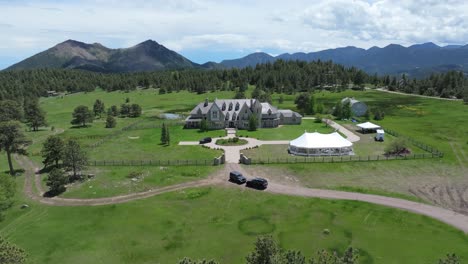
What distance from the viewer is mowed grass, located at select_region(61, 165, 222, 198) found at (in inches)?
1921

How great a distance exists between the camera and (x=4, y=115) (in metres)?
101

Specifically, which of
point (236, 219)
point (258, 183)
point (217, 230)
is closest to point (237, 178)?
point (258, 183)

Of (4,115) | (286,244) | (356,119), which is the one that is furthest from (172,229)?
(4,115)

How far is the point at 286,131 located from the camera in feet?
294

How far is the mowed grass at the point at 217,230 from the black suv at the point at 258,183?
234 centimetres

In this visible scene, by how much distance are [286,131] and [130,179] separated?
4857 cm

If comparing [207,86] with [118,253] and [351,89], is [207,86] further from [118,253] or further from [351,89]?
[118,253]

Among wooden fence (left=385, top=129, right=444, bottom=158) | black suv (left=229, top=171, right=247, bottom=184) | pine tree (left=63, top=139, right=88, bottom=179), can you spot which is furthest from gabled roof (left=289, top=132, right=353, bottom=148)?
pine tree (left=63, top=139, right=88, bottom=179)

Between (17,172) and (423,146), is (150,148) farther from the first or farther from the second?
(423,146)

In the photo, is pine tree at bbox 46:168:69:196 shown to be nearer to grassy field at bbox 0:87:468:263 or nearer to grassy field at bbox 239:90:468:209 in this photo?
grassy field at bbox 0:87:468:263

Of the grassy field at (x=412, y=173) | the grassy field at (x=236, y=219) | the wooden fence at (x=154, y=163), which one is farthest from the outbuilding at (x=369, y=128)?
the wooden fence at (x=154, y=163)

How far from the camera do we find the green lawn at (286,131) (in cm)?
8369

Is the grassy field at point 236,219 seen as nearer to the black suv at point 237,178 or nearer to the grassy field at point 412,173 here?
the grassy field at point 412,173

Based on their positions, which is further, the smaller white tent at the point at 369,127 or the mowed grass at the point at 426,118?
the smaller white tent at the point at 369,127
